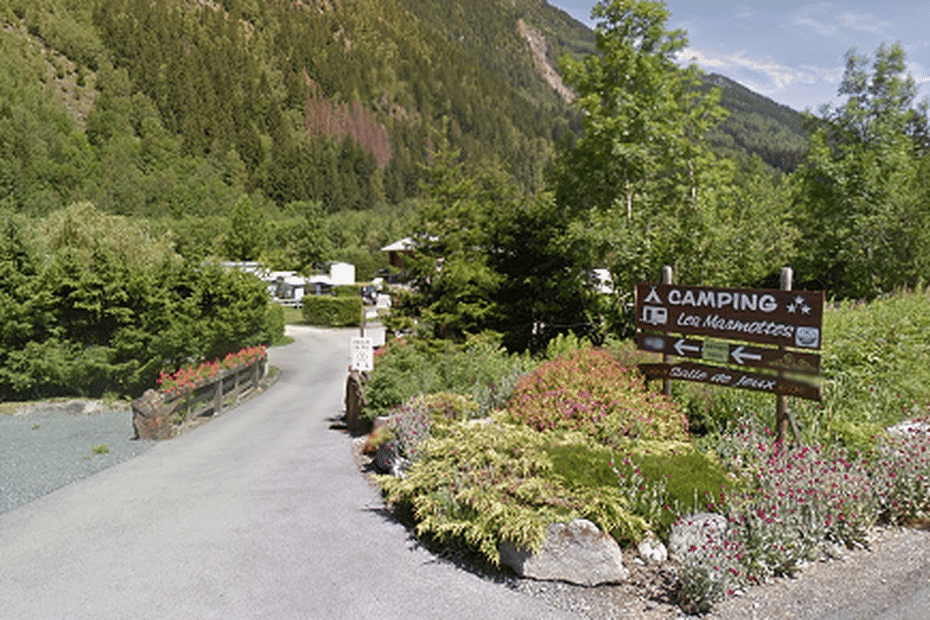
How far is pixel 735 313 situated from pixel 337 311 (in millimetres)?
31951

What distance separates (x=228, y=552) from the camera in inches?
244

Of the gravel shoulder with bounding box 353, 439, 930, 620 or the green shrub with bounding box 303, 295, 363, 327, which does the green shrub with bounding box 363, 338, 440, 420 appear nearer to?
the gravel shoulder with bounding box 353, 439, 930, 620

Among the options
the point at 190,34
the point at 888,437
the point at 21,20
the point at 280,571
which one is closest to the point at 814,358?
the point at 888,437

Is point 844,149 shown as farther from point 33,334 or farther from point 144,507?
point 33,334

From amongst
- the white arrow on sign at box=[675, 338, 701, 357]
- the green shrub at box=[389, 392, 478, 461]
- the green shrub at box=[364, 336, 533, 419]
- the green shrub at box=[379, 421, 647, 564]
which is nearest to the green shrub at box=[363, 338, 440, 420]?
the green shrub at box=[364, 336, 533, 419]

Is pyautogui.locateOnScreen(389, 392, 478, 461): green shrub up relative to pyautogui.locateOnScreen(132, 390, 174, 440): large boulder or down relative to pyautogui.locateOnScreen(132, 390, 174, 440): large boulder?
up

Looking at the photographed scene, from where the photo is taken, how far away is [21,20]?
5359 inches

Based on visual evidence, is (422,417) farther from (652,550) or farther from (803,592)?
(803,592)

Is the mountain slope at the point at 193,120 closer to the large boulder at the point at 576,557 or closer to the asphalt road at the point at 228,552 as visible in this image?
the asphalt road at the point at 228,552

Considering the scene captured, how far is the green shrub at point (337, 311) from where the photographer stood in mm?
37250

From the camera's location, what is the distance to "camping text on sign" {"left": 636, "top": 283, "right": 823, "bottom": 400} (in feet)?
22.4

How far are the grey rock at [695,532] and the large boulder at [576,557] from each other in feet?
1.60

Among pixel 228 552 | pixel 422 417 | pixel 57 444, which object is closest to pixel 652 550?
pixel 422 417

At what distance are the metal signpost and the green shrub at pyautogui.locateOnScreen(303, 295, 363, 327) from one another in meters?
30.0
